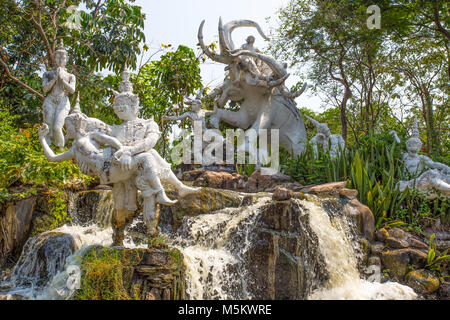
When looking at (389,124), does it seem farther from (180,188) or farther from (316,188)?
(180,188)

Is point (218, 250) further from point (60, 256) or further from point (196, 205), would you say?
point (60, 256)

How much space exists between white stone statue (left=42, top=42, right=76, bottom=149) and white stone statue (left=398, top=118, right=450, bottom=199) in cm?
594

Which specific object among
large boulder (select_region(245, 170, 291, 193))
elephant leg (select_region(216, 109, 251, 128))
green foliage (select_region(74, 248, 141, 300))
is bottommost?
green foliage (select_region(74, 248, 141, 300))

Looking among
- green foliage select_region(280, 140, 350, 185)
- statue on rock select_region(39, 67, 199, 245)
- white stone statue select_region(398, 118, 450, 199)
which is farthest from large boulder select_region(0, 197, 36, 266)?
white stone statue select_region(398, 118, 450, 199)

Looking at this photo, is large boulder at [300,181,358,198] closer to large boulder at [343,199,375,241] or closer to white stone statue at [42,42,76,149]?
large boulder at [343,199,375,241]

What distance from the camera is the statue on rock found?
414 centimetres

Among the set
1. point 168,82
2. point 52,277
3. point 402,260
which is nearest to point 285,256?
point 402,260

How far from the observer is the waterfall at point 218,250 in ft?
14.6

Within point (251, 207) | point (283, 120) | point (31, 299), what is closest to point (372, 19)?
point (283, 120)

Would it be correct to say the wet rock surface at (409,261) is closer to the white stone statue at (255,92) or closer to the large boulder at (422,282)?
the large boulder at (422,282)

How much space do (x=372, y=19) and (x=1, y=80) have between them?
1053cm

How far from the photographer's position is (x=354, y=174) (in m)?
6.47

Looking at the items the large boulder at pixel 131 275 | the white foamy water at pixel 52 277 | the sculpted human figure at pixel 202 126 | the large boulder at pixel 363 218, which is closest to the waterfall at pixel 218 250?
the large boulder at pixel 131 275

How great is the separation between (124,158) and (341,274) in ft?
9.94
